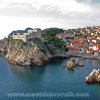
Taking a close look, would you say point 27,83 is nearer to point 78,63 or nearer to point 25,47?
point 78,63

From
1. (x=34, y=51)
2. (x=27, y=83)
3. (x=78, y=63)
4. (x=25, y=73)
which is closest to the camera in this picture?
(x=27, y=83)

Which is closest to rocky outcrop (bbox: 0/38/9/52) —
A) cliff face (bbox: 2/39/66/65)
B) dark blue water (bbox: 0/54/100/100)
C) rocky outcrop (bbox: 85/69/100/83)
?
cliff face (bbox: 2/39/66/65)

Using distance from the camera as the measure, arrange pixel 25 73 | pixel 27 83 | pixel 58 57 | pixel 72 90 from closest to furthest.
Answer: pixel 72 90 → pixel 27 83 → pixel 25 73 → pixel 58 57

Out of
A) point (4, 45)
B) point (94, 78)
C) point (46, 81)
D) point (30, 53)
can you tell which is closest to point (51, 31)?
point (4, 45)

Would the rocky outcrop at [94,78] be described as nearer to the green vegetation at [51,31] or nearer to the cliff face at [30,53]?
the cliff face at [30,53]

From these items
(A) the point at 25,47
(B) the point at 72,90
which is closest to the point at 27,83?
(B) the point at 72,90

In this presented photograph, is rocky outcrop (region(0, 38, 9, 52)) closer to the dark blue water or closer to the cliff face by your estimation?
the cliff face

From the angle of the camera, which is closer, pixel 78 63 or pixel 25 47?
pixel 78 63

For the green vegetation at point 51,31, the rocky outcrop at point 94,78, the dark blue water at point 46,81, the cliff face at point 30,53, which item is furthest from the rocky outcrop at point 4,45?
the rocky outcrop at point 94,78
